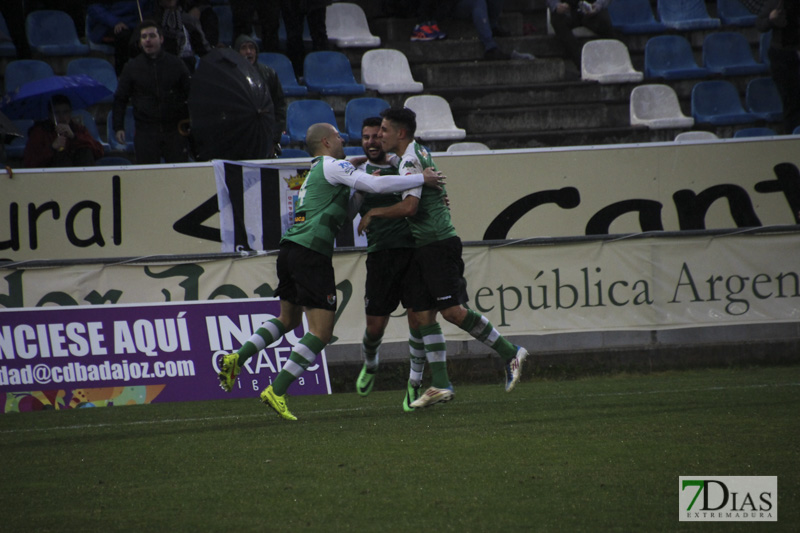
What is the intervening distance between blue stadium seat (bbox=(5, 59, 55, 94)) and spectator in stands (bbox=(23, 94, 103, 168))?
160cm

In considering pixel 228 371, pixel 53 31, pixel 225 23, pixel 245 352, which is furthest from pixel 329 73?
pixel 228 371

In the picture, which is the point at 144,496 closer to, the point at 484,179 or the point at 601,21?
the point at 484,179

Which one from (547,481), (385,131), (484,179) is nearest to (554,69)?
(484,179)

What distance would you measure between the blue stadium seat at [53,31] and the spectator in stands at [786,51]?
9.04 metres

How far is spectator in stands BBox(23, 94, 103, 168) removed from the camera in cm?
1130

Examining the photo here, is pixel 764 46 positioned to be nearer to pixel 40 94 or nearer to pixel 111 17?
pixel 111 17

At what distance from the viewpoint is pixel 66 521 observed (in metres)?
4.35

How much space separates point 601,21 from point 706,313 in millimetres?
6777

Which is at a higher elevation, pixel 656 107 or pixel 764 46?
pixel 764 46

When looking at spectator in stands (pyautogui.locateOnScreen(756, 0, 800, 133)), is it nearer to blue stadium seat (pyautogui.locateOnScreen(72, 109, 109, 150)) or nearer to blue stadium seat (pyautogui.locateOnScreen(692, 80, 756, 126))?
blue stadium seat (pyautogui.locateOnScreen(692, 80, 756, 126))

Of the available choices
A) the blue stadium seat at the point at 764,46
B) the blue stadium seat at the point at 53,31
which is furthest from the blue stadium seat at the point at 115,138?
the blue stadium seat at the point at 764,46

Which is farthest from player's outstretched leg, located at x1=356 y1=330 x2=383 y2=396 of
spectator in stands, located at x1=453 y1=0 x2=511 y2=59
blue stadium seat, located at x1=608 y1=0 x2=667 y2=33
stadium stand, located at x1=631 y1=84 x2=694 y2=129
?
blue stadium seat, located at x1=608 y1=0 x2=667 y2=33

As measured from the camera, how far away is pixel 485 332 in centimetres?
762

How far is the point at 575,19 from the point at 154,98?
283 inches
